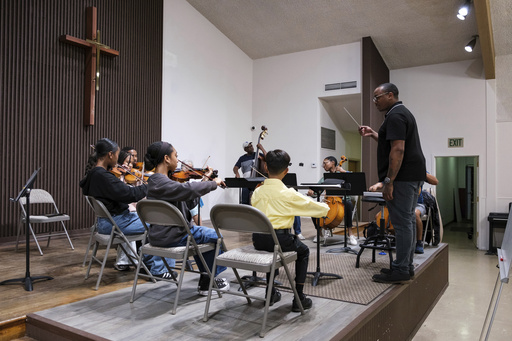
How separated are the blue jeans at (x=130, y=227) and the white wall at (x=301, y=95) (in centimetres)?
579

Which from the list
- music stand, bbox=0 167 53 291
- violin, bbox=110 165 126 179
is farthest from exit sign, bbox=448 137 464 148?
music stand, bbox=0 167 53 291

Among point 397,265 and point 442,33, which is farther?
point 442,33

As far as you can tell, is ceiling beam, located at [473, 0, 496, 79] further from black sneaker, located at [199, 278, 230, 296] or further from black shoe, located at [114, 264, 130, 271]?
black shoe, located at [114, 264, 130, 271]

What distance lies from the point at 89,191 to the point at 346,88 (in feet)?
21.2

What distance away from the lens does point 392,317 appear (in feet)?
8.82

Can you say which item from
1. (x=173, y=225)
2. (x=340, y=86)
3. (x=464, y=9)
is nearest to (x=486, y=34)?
(x=464, y=9)

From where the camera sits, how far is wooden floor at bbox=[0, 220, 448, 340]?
6.77 feet

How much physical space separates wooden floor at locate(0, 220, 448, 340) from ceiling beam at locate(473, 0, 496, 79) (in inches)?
192

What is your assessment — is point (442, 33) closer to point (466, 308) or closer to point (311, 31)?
point (311, 31)

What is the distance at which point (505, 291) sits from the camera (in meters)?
4.79

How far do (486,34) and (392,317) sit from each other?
546 cm

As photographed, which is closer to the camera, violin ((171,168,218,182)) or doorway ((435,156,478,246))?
violin ((171,168,218,182))

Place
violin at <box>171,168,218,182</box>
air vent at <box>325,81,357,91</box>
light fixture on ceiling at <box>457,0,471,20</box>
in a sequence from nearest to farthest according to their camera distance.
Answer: violin at <box>171,168,218,182</box>, light fixture on ceiling at <box>457,0,471,20</box>, air vent at <box>325,81,357,91</box>

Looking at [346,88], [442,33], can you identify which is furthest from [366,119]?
[442,33]
